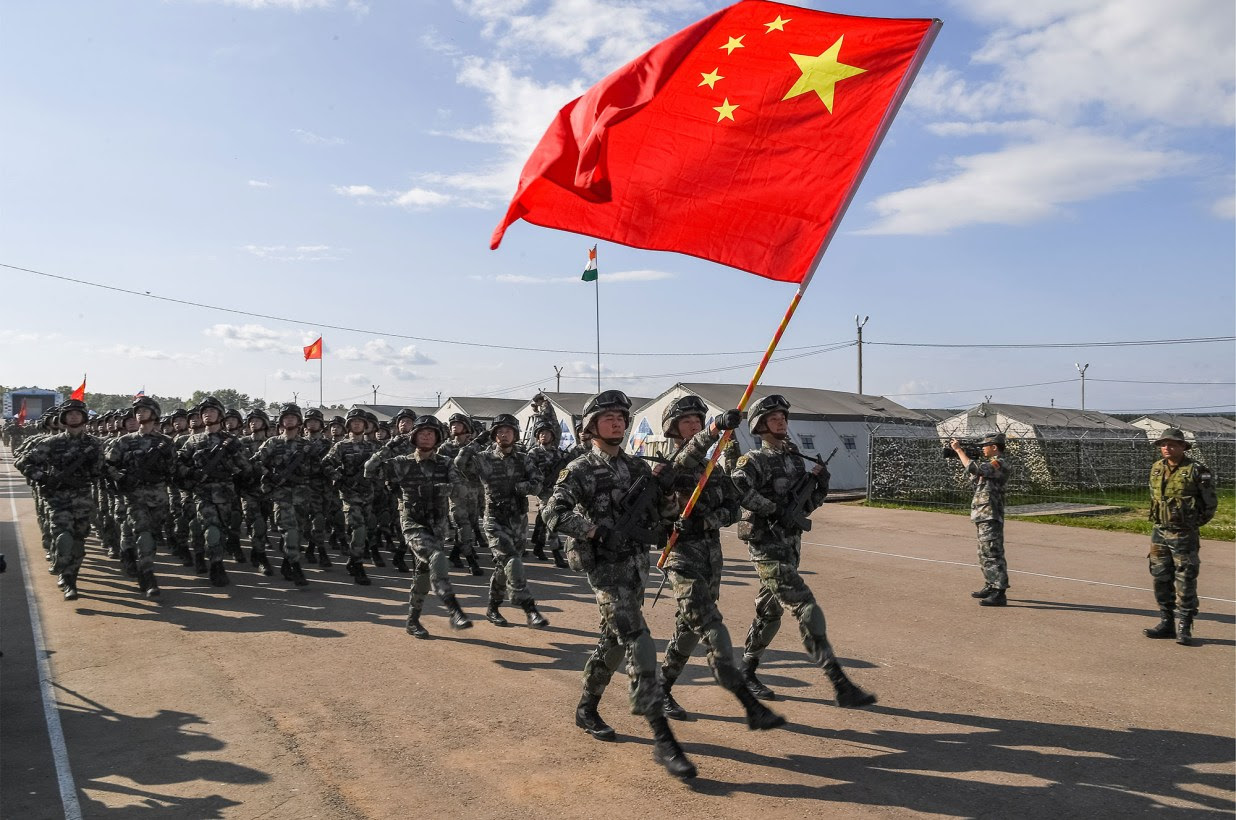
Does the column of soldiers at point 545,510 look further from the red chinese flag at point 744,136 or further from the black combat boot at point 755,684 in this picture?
the red chinese flag at point 744,136

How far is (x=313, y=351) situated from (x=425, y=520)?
2304 centimetres

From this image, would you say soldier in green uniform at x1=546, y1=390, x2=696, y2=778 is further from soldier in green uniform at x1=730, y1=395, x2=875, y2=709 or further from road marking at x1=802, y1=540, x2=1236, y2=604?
road marking at x1=802, y1=540, x2=1236, y2=604

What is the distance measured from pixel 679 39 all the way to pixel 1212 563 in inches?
487

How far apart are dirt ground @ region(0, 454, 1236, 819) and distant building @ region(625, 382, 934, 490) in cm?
1793

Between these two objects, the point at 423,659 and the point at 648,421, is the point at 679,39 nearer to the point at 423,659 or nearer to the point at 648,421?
the point at 423,659

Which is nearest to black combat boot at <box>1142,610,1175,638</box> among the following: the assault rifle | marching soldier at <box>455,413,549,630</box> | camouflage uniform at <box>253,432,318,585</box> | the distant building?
the assault rifle

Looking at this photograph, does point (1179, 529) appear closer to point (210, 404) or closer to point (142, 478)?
point (142, 478)

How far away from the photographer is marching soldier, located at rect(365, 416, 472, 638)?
26.5ft

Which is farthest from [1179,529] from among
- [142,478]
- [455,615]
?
[142,478]

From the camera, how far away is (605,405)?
18.4 ft

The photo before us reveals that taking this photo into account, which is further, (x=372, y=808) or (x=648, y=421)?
(x=648, y=421)

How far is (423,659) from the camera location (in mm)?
7348

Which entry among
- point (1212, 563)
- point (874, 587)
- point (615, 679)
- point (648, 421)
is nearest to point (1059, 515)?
point (1212, 563)

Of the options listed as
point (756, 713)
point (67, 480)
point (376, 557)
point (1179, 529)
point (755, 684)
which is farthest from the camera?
point (376, 557)
